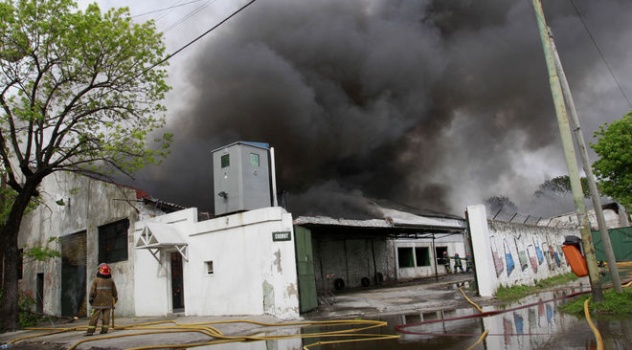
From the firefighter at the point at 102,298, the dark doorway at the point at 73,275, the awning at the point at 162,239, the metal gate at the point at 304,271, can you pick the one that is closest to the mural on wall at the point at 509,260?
the metal gate at the point at 304,271

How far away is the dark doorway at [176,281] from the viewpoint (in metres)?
16.3

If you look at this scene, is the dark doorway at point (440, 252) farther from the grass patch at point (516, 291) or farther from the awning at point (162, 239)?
the awning at point (162, 239)

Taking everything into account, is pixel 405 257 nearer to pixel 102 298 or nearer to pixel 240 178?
pixel 240 178

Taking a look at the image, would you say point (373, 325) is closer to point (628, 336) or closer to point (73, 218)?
point (628, 336)

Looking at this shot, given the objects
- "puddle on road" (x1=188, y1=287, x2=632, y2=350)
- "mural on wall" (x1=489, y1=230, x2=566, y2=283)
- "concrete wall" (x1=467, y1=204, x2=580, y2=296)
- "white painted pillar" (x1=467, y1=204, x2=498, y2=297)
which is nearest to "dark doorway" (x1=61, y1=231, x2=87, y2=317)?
"puddle on road" (x1=188, y1=287, x2=632, y2=350)

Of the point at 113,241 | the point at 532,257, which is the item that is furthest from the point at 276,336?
the point at 532,257

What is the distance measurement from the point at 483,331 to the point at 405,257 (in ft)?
70.2

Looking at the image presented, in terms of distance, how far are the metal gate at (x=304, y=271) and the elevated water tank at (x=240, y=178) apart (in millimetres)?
1875

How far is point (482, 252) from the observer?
13242 mm

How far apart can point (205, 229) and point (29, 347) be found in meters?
5.26

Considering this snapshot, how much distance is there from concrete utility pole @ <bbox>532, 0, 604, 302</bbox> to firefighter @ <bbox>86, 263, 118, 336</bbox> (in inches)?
421

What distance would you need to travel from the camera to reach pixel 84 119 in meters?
15.3

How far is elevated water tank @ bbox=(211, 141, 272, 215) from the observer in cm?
1373

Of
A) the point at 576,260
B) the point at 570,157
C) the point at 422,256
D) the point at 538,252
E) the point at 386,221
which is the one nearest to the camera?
the point at 570,157
